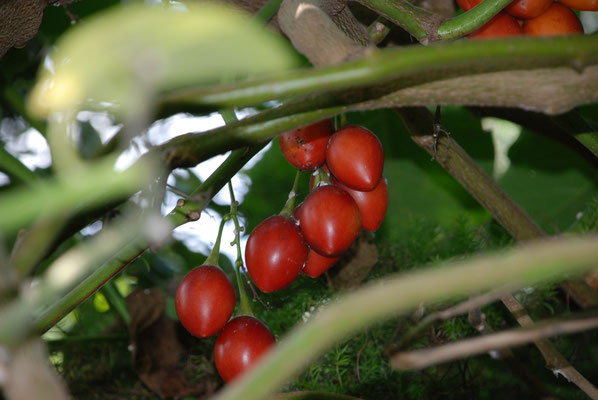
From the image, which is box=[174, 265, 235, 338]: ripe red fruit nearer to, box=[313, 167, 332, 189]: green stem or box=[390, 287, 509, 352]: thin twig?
box=[313, 167, 332, 189]: green stem

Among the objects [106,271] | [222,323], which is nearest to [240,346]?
[222,323]

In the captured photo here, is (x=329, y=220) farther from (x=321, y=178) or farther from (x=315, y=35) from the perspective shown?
(x=315, y=35)

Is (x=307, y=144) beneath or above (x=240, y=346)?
above

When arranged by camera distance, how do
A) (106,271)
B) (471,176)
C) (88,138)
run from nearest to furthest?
(106,271) < (471,176) < (88,138)

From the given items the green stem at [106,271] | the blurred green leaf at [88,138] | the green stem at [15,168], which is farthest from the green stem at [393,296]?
the blurred green leaf at [88,138]

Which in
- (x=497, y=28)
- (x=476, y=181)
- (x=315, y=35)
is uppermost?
(x=315, y=35)

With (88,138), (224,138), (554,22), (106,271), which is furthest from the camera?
(88,138)
